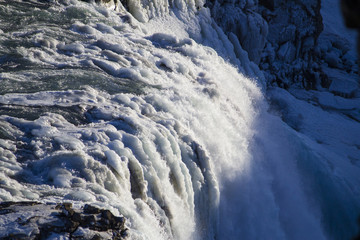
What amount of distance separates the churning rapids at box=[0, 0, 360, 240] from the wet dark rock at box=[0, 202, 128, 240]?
0.47 meters

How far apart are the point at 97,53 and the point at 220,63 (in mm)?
4628

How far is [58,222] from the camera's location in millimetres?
4148

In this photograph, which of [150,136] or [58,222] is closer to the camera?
[58,222]

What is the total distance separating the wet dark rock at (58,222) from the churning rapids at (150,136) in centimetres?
47

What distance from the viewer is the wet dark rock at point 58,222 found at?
3988 mm

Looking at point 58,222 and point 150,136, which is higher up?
point 58,222

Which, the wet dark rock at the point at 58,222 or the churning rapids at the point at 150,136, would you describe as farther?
the churning rapids at the point at 150,136

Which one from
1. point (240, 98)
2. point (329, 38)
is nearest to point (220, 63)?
point (240, 98)

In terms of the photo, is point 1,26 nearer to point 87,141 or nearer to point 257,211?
point 87,141

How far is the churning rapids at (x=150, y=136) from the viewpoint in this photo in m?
5.67

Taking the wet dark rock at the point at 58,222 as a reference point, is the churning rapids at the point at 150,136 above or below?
below

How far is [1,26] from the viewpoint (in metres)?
9.23

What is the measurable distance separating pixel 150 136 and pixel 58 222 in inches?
115

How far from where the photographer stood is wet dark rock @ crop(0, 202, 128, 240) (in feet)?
13.1
